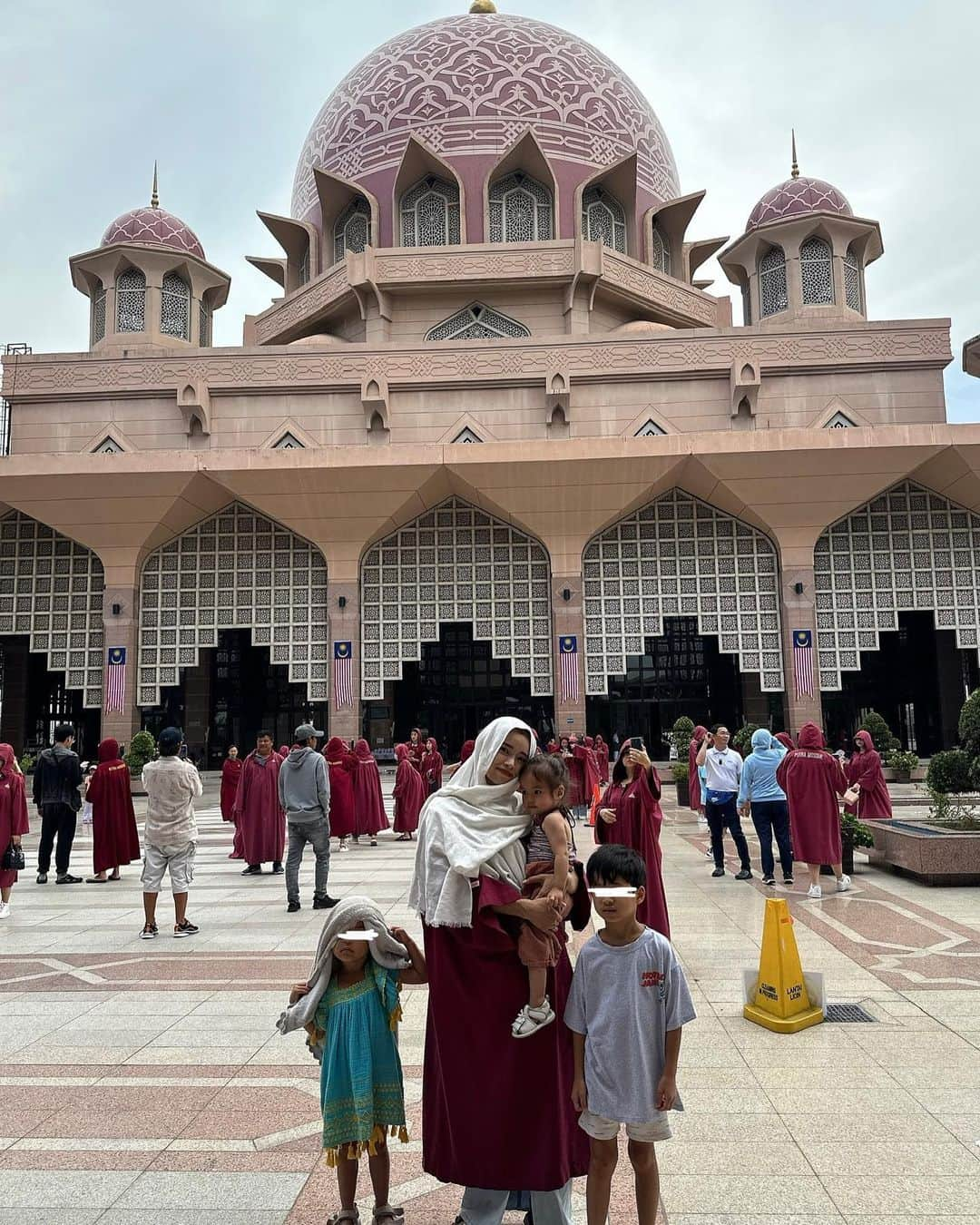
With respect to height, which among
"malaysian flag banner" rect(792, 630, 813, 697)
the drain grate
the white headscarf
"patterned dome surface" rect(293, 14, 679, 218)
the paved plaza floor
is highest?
"patterned dome surface" rect(293, 14, 679, 218)

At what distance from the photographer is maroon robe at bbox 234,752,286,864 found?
356 inches

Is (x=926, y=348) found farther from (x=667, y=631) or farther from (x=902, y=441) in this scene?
(x=667, y=631)

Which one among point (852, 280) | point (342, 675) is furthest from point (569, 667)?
point (852, 280)

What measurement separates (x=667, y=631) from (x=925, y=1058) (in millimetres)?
21313

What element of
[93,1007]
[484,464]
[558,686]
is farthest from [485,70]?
[93,1007]

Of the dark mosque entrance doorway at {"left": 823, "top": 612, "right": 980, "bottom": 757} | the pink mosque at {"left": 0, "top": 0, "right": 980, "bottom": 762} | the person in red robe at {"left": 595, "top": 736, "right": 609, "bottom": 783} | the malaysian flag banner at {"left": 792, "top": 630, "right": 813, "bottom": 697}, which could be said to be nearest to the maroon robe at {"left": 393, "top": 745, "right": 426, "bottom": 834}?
the person in red robe at {"left": 595, "top": 736, "right": 609, "bottom": 783}

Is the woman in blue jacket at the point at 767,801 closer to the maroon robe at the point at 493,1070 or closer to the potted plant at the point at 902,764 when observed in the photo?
the maroon robe at the point at 493,1070

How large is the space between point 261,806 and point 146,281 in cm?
2021

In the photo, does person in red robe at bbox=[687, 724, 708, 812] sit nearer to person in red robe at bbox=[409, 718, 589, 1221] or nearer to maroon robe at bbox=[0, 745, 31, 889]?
maroon robe at bbox=[0, 745, 31, 889]

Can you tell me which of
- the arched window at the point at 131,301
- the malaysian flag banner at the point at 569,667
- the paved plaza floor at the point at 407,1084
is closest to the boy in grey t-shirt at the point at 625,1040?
the paved plaza floor at the point at 407,1084

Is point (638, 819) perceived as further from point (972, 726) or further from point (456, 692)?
point (456, 692)

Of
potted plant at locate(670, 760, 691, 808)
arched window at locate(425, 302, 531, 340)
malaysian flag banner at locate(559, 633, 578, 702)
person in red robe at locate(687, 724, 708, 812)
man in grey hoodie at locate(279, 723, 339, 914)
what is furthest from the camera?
arched window at locate(425, 302, 531, 340)

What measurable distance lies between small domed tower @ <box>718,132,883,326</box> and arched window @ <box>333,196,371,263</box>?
10.1 m

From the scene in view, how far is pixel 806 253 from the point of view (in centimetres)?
2447
